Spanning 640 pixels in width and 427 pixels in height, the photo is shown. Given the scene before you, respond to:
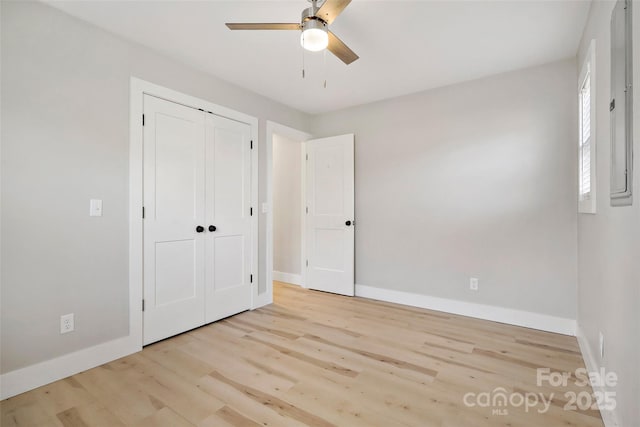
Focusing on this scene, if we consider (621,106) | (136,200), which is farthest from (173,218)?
(621,106)

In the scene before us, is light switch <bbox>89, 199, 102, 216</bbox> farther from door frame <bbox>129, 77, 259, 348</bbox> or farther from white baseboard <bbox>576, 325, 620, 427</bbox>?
white baseboard <bbox>576, 325, 620, 427</bbox>

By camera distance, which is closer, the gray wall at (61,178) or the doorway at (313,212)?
the gray wall at (61,178)

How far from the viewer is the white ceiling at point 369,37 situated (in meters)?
2.05

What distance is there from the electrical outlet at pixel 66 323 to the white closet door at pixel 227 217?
1104 millimetres

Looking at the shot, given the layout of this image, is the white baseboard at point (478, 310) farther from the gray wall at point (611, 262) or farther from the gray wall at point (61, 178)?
the gray wall at point (61, 178)

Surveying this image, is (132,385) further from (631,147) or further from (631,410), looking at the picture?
(631,147)

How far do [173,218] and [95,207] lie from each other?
0.61 metres

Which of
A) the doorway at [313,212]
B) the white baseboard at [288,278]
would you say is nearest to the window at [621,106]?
the doorway at [313,212]

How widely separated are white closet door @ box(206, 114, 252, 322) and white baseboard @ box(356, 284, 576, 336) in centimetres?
161

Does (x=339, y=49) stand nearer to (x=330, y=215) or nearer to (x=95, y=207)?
(x=95, y=207)

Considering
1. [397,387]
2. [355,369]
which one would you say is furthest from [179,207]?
[397,387]

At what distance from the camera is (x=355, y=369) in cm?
217

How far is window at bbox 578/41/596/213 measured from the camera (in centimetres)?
Answer: 193

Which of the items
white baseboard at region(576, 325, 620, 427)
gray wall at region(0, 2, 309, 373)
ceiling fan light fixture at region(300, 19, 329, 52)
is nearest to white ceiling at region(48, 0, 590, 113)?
gray wall at region(0, 2, 309, 373)
